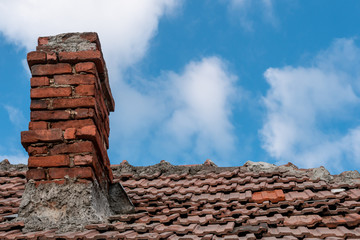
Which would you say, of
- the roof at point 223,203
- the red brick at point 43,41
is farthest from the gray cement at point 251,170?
the red brick at point 43,41

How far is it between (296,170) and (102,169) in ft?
7.54

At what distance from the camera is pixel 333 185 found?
13.5 ft

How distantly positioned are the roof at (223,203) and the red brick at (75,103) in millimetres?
1108

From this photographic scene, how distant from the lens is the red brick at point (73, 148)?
3.47 metres

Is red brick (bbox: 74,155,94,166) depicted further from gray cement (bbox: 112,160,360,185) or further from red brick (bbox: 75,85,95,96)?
gray cement (bbox: 112,160,360,185)

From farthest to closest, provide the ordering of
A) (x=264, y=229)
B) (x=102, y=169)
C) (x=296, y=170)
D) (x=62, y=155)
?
1. (x=296, y=170)
2. (x=102, y=169)
3. (x=62, y=155)
4. (x=264, y=229)

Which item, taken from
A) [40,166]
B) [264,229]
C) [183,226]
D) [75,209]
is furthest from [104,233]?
[264,229]

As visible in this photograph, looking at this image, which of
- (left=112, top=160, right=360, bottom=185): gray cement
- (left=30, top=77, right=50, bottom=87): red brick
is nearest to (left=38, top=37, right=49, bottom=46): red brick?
(left=30, top=77, right=50, bottom=87): red brick

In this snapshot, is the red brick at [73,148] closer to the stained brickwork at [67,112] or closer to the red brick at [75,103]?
the stained brickwork at [67,112]

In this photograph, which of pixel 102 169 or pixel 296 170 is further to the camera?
pixel 296 170

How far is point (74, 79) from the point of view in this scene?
147 inches

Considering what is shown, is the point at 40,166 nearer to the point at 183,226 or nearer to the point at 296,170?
the point at 183,226

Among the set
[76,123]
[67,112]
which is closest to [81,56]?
[67,112]

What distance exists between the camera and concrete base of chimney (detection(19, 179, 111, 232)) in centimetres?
331
